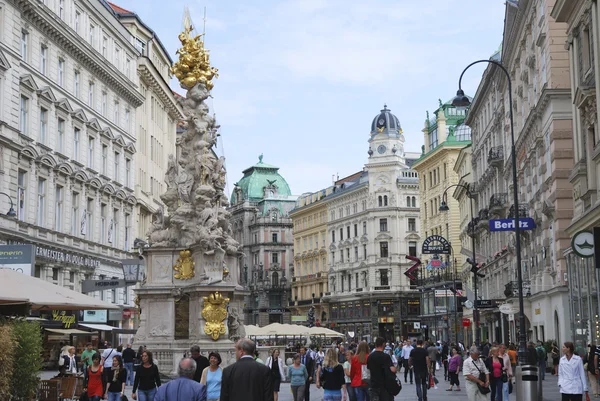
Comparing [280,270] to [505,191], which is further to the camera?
[280,270]

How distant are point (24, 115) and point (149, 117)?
24.7 meters

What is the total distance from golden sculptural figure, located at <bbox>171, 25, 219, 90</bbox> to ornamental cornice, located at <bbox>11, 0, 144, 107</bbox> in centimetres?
1178

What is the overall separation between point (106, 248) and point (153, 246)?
23.6 meters

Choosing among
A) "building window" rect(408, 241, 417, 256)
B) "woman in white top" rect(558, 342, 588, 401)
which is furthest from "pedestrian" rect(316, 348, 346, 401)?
"building window" rect(408, 241, 417, 256)

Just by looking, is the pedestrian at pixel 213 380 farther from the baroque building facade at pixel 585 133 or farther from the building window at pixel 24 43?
the building window at pixel 24 43

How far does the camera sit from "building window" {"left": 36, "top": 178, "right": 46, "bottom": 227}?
1756 inches

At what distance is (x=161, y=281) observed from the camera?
31453mm

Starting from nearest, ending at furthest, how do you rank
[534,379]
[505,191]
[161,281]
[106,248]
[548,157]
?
[534,379]
[161,281]
[548,157]
[106,248]
[505,191]

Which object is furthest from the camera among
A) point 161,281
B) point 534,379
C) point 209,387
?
point 161,281

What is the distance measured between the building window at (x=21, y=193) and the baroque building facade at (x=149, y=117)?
17568mm

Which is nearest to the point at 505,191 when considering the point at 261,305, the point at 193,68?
the point at 193,68

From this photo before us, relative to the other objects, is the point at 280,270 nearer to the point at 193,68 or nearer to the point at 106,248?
the point at 106,248

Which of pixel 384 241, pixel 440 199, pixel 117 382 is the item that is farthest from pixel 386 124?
pixel 117 382

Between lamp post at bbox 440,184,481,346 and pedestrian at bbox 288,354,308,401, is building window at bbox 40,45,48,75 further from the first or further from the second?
pedestrian at bbox 288,354,308,401
